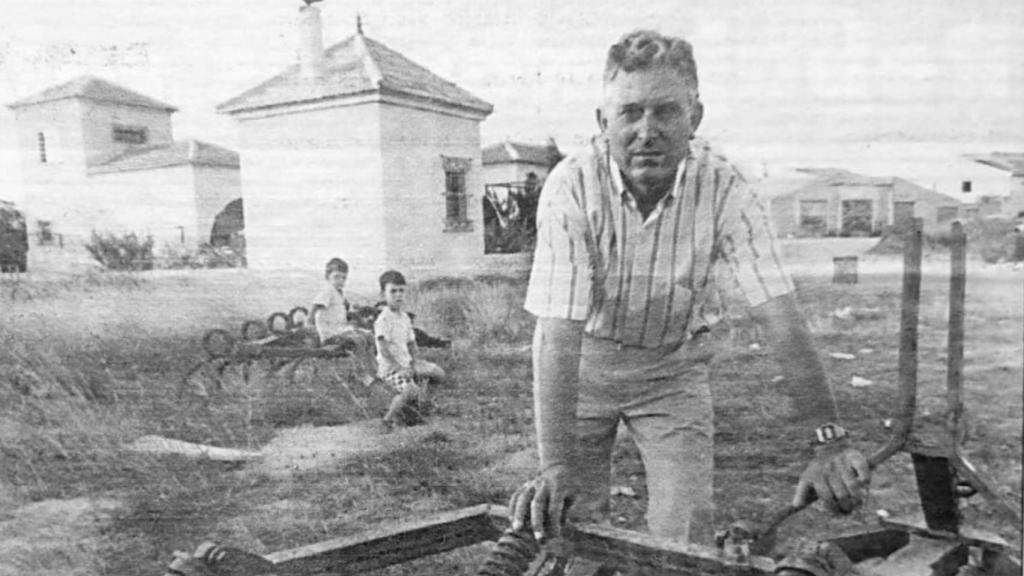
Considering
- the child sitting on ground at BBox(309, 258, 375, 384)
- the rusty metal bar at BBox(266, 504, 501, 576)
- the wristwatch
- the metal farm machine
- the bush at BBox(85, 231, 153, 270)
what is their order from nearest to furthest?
the metal farm machine
the rusty metal bar at BBox(266, 504, 501, 576)
the wristwatch
the child sitting on ground at BBox(309, 258, 375, 384)
the bush at BBox(85, 231, 153, 270)

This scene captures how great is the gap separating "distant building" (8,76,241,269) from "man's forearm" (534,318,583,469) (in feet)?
2.68

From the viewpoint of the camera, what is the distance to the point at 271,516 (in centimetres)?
235

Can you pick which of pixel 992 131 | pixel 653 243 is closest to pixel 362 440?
pixel 653 243

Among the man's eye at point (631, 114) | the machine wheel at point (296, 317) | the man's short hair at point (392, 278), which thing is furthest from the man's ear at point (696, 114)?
the machine wheel at point (296, 317)

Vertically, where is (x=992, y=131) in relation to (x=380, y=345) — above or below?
above

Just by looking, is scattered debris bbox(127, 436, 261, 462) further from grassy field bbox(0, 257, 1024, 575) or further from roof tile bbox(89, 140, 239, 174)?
roof tile bbox(89, 140, 239, 174)

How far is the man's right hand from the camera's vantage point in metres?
1.93

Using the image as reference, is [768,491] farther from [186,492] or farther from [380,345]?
[186,492]

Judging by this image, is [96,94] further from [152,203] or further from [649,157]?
[649,157]

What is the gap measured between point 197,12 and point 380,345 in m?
0.88

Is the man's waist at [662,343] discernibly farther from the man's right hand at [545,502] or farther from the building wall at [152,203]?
the building wall at [152,203]

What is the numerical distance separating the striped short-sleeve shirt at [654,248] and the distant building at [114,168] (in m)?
0.82

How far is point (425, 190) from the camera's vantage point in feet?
7.01

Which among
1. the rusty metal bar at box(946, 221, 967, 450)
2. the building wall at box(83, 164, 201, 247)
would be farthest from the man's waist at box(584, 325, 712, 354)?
the building wall at box(83, 164, 201, 247)
